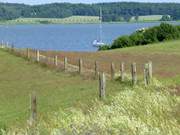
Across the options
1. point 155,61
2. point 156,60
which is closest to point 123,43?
point 156,60

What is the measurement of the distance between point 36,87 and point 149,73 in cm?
534

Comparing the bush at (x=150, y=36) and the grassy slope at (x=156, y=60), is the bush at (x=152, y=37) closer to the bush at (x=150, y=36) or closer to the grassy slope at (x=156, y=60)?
the bush at (x=150, y=36)

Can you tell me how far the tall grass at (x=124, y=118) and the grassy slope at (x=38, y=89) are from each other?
5.30 feet

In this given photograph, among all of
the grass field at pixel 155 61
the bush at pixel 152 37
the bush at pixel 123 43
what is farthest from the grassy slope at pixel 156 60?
the bush at pixel 152 37

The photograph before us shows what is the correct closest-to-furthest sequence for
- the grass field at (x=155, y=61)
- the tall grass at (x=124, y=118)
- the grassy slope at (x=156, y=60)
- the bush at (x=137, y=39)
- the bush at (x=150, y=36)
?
the tall grass at (x=124, y=118)
the grass field at (x=155, y=61)
the grassy slope at (x=156, y=60)
the bush at (x=150, y=36)
the bush at (x=137, y=39)

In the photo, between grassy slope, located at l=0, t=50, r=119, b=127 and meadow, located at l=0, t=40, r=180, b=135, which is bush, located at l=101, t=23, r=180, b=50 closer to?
meadow, located at l=0, t=40, r=180, b=135

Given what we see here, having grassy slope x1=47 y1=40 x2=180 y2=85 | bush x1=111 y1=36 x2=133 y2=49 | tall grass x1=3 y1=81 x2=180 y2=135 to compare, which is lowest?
bush x1=111 y1=36 x2=133 y2=49

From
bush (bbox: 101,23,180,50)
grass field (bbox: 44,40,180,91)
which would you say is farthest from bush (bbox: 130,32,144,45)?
grass field (bbox: 44,40,180,91)

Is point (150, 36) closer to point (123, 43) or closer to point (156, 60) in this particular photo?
point (123, 43)

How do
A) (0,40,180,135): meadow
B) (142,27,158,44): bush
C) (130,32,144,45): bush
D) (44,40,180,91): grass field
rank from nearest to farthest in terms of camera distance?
(0,40,180,135): meadow < (44,40,180,91): grass field < (142,27,158,44): bush < (130,32,144,45): bush

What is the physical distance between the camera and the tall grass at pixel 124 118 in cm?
1345

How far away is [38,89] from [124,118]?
1422 cm

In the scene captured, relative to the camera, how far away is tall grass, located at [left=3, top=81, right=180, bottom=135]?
13.4 metres

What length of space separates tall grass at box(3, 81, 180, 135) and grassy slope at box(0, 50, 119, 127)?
1.61 metres
